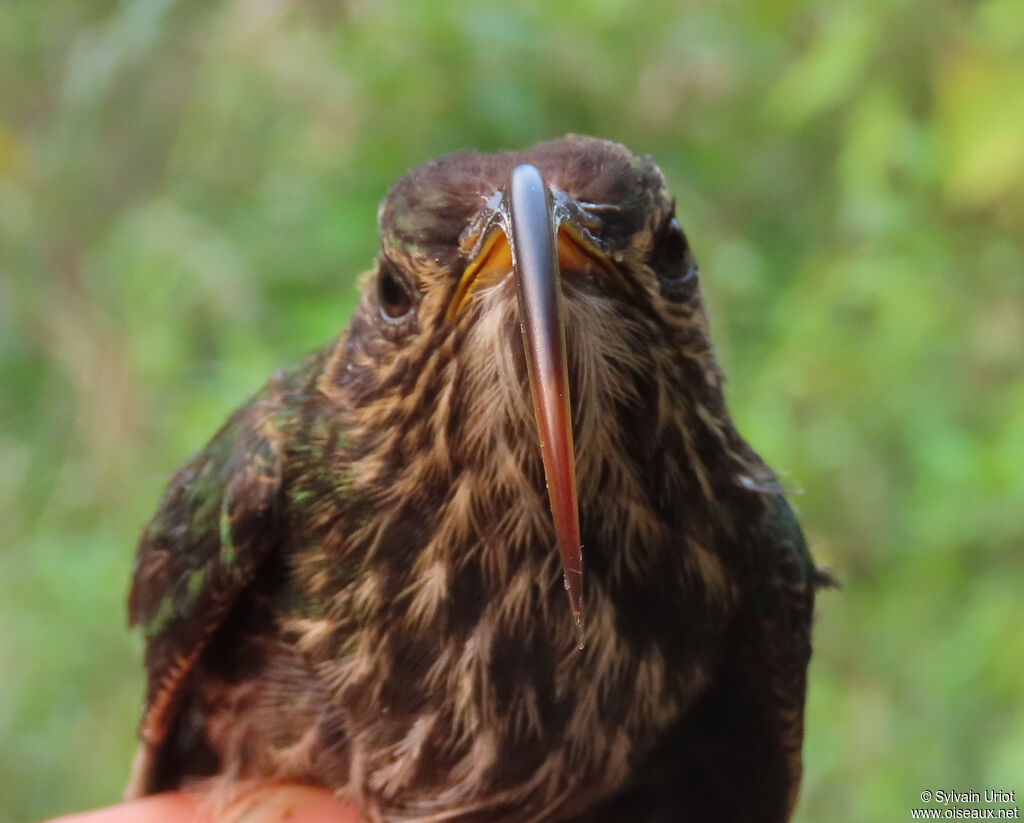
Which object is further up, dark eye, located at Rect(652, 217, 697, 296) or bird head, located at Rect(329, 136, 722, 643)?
dark eye, located at Rect(652, 217, 697, 296)

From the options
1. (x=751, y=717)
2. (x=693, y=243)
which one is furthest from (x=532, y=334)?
(x=693, y=243)

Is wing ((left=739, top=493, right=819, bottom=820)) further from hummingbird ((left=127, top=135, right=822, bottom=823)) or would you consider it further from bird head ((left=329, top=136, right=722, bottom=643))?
bird head ((left=329, top=136, right=722, bottom=643))

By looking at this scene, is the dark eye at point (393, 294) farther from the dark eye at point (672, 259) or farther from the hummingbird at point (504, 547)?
the dark eye at point (672, 259)

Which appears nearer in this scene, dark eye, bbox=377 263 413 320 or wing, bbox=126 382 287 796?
dark eye, bbox=377 263 413 320

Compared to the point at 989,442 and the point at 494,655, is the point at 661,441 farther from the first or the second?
the point at 989,442

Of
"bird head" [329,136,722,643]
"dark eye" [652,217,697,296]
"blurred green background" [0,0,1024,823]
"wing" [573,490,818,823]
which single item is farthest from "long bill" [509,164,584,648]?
"blurred green background" [0,0,1024,823]

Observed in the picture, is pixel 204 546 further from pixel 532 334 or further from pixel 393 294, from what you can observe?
pixel 532 334
